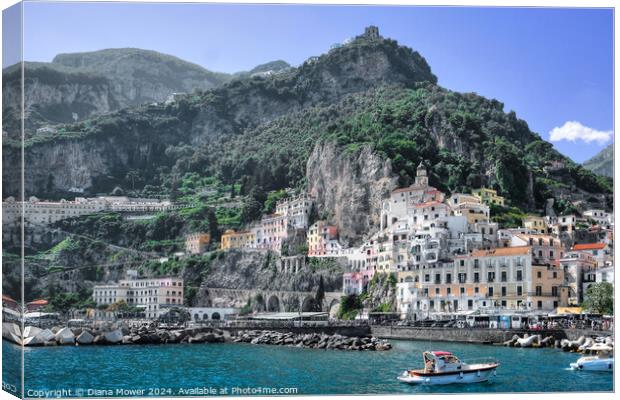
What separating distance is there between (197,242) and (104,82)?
28.8 metres

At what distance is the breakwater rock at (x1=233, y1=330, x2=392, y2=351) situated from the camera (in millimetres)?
31984

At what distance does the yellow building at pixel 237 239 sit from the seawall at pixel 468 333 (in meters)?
20.2

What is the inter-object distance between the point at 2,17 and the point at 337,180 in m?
37.1

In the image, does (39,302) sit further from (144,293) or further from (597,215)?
(597,215)

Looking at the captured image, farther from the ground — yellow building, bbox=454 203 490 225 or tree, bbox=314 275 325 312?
yellow building, bbox=454 203 490 225

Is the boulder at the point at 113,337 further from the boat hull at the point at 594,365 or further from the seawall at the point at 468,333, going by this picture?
the boat hull at the point at 594,365

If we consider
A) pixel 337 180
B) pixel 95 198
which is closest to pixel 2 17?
pixel 337 180

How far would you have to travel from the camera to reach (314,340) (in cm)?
3431

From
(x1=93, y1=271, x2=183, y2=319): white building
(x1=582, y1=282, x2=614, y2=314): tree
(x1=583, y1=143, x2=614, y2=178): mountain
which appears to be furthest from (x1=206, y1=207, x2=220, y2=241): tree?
(x1=582, y1=282, x2=614, y2=314): tree

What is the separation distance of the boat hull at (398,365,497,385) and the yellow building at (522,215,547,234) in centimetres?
2464

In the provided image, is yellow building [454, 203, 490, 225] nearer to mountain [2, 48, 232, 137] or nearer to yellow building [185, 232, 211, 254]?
yellow building [185, 232, 211, 254]

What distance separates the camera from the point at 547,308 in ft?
124

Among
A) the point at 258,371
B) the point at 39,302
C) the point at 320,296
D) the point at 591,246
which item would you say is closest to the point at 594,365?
the point at 258,371

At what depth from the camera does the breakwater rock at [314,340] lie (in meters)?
Answer: 32.0
